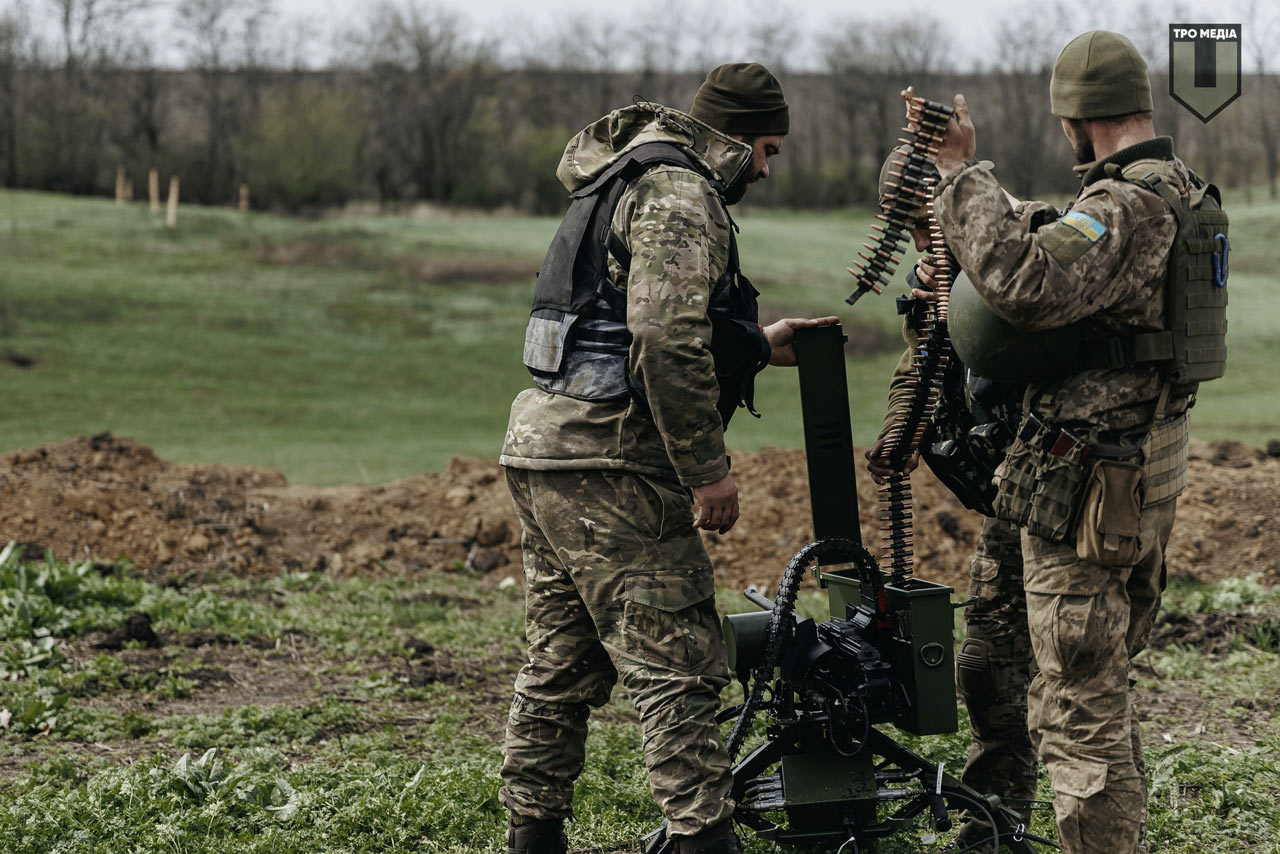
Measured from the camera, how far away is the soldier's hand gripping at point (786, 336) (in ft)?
13.2

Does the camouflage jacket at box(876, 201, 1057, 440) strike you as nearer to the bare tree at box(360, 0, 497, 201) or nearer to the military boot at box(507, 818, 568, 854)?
the military boot at box(507, 818, 568, 854)

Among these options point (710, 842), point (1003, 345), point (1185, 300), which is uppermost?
point (1185, 300)

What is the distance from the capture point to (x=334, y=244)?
36.1 metres

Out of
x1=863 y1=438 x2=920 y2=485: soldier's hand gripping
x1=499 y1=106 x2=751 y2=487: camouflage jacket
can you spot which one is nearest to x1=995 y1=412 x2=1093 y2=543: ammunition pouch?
x1=863 y1=438 x2=920 y2=485: soldier's hand gripping

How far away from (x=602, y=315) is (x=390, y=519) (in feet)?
22.5

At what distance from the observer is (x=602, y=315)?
12.6 feet

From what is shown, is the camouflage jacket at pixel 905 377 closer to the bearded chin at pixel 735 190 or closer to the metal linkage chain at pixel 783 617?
the metal linkage chain at pixel 783 617

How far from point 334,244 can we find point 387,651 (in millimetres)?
30771

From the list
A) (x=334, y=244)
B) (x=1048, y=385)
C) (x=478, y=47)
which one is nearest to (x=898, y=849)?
(x=1048, y=385)

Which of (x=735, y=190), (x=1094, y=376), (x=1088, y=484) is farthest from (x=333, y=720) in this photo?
(x=1094, y=376)

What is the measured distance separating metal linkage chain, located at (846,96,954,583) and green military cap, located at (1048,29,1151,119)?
1.25 feet

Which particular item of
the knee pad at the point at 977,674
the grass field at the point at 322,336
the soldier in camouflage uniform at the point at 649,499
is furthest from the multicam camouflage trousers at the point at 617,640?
the grass field at the point at 322,336

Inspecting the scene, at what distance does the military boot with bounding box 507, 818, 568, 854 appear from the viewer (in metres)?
4.00

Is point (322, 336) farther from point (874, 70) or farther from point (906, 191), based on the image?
point (874, 70)
